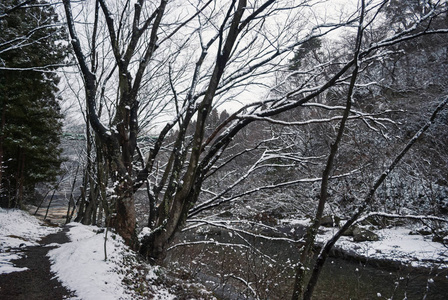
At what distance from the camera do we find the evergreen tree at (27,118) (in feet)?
42.8

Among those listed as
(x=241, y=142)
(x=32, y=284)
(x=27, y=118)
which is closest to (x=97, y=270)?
(x=32, y=284)

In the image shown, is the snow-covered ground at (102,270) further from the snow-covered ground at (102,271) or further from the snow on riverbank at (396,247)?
the snow on riverbank at (396,247)

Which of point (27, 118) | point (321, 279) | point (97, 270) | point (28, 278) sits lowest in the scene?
point (321, 279)

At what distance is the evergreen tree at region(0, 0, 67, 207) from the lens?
42.8ft

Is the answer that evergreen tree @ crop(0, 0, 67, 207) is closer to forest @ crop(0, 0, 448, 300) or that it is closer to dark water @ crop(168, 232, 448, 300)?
forest @ crop(0, 0, 448, 300)

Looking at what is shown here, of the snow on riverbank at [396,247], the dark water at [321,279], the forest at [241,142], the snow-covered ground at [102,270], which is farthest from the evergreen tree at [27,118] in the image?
the snow on riverbank at [396,247]

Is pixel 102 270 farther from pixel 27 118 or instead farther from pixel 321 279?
pixel 27 118

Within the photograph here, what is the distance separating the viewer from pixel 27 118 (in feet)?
46.6

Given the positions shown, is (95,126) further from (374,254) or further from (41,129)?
(41,129)

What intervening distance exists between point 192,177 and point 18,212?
15057mm

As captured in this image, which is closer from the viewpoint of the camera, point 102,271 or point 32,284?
point 32,284

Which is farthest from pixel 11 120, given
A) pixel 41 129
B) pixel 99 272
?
pixel 99 272

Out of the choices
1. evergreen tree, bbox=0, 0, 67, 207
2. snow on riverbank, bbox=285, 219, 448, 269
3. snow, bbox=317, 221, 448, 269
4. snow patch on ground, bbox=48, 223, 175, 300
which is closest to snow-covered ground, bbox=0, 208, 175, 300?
snow patch on ground, bbox=48, 223, 175, 300

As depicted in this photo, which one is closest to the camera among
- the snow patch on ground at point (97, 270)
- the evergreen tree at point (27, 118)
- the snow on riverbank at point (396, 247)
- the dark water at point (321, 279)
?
the snow patch on ground at point (97, 270)
